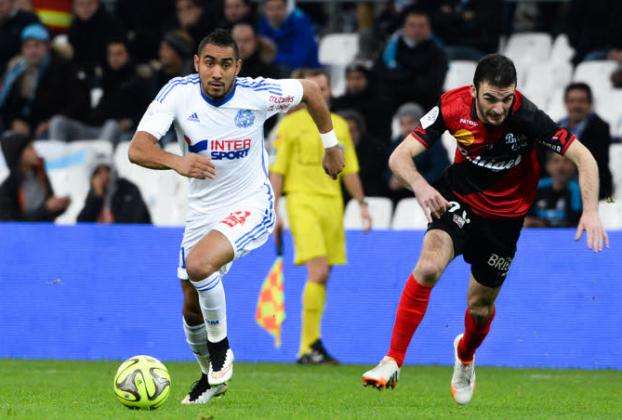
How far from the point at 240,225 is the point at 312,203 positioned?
4.24m

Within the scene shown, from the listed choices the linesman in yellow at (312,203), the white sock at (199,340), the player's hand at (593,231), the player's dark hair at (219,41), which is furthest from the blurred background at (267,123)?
the player's dark hair at (219,41)

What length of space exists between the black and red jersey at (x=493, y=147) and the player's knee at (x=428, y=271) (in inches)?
22.8

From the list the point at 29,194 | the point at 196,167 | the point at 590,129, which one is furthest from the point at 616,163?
the point at 196,167

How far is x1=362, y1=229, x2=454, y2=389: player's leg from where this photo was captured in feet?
27.0

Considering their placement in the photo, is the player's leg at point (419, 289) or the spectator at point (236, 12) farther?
the spectator at point (236, 12)

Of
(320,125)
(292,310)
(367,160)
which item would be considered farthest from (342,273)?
(320,125)

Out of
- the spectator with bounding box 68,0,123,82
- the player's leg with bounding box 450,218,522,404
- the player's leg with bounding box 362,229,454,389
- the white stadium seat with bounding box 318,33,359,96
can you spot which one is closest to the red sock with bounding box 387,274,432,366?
the player's leg with bounding box 362,229,454,389

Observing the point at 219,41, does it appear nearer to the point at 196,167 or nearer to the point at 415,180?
the point at 196,167

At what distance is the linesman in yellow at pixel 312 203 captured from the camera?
12.7 meters

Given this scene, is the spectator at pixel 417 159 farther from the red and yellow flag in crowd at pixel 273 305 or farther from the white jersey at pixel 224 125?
the white jersey at pixel 224 125

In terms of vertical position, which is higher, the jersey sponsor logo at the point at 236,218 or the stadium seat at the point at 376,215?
the jersey sponsor logo at the point at 236,218

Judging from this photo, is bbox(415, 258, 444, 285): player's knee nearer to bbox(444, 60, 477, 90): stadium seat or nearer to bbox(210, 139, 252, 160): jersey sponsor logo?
bbox(210, 139, 252, 160): jersey sponsor logo

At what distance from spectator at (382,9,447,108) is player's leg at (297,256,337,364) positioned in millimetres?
3531

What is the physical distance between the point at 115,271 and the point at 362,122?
3.05m
